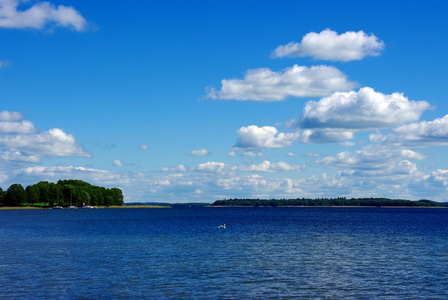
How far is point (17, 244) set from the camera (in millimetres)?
72625

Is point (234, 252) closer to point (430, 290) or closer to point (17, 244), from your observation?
point (430, 290)

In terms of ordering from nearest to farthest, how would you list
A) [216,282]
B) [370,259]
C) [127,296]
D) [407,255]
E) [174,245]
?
[127,296] → [216,282] → [370,259] → [407,255] → [174,245]

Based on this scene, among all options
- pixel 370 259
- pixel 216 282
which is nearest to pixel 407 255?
pixel 370 259

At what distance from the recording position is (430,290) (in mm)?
37938

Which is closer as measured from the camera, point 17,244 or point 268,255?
point 268,255

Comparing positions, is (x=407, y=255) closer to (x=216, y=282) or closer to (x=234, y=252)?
(x=234, y=252)

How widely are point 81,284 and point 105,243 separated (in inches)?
1379

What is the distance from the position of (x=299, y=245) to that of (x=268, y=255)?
14030mm

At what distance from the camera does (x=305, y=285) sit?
129 feet

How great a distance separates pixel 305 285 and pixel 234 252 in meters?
23.1

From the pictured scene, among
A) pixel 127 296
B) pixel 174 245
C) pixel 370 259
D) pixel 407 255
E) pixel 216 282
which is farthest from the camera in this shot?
pixel 174 245

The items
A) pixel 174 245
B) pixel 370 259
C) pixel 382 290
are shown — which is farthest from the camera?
pixel 174 245

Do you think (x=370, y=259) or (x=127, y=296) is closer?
(x=127, y=296)

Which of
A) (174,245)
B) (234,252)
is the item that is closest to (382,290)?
(234,252)
